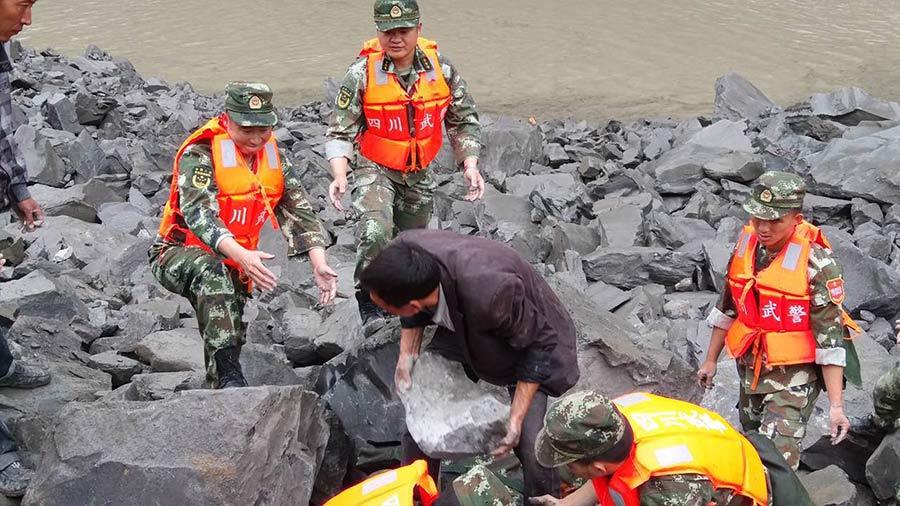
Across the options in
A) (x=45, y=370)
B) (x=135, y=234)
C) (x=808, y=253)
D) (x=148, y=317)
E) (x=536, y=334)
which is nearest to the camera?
(x=536, y=334)

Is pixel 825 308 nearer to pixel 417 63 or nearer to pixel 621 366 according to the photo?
pixel 621 366

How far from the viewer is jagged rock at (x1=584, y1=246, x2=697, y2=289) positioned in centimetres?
735

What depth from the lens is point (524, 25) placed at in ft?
65.3

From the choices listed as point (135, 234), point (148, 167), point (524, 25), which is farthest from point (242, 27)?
point (135, 234)

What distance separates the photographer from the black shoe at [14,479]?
12.7 ft

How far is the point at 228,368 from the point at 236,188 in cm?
87

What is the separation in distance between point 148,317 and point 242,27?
15846mm

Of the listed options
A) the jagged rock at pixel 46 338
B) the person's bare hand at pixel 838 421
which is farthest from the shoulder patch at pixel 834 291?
the jagged rock at pixel 46 338

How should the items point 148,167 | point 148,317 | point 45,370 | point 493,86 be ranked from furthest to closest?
1. point 493,86
2. point 148,167
3. point 148,317
4. point 45,370

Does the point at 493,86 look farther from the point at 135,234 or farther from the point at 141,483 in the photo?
the point at 141,483

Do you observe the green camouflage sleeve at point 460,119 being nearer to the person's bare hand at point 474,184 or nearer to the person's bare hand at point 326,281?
the person's bare hand at point 474,184

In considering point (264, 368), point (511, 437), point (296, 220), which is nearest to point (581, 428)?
point (511, 437)

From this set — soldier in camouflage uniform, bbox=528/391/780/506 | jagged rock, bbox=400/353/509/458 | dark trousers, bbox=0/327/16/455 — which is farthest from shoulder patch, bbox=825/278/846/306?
dark trousers, bbox=0/327/16/455

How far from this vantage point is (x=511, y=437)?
12.0 feet
